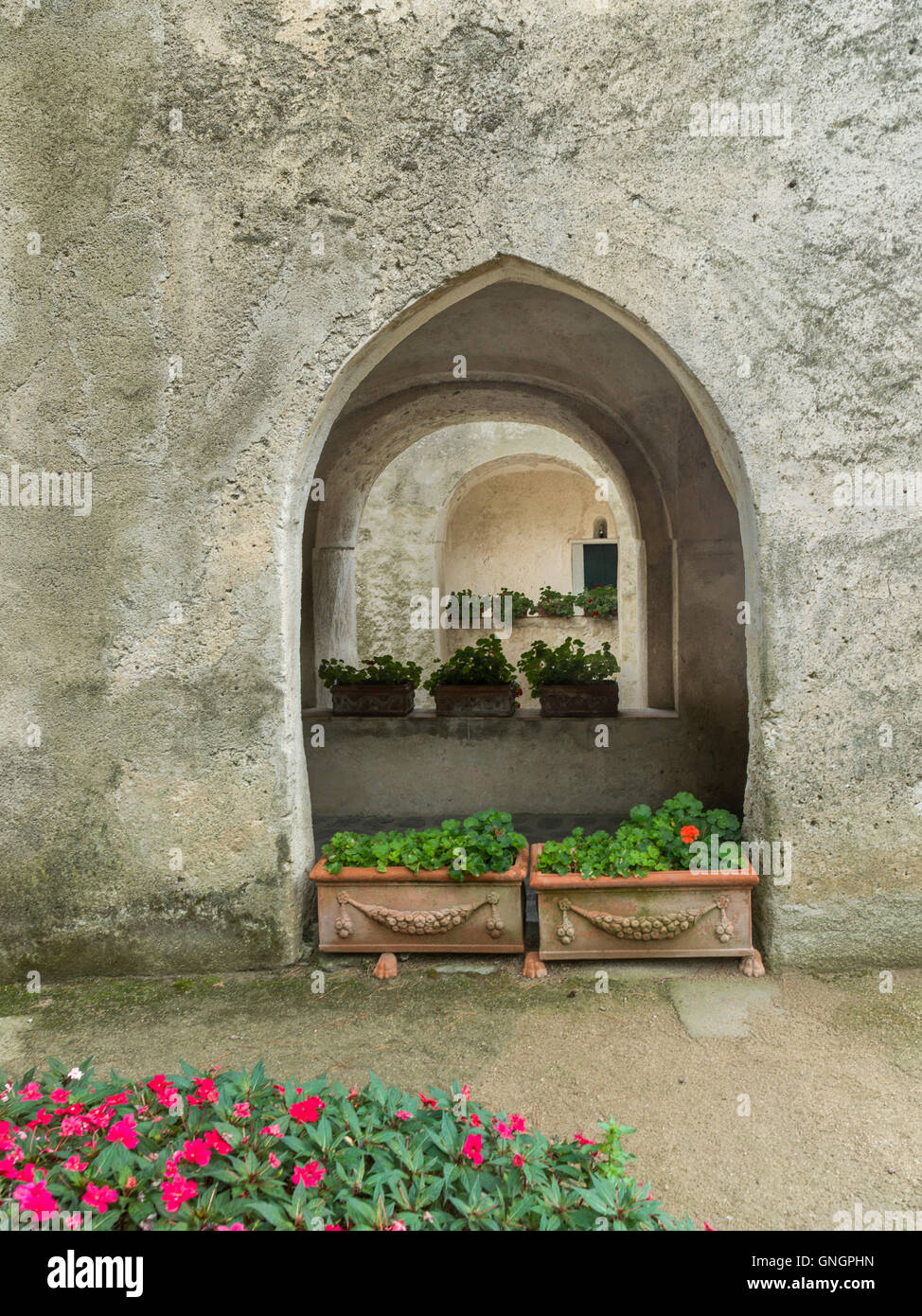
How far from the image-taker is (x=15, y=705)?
3.59 m

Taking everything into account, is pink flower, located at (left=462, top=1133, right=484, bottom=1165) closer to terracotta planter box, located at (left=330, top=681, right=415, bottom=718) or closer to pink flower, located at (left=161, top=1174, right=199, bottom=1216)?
pink flower, located at (left=161, top=1174, right=199, bottom=1216)

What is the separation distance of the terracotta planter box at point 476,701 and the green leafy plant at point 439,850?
2.49 meters

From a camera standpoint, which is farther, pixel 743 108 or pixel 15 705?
pixel 15 705

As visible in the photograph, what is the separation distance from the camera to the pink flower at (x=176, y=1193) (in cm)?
167

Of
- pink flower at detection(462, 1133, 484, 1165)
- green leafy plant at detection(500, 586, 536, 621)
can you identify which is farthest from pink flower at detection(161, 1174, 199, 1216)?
green leafy plant at detection(500, 586, 536, 621)

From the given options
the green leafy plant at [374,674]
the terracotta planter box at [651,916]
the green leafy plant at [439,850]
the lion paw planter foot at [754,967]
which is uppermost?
the green leafy plant at [374,674]

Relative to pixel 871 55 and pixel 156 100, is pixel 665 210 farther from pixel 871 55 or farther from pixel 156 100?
pixel 156 100

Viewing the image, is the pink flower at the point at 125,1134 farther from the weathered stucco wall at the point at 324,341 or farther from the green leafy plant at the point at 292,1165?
the weathered stucco wall at the point at 324,341

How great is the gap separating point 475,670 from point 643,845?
113 inches

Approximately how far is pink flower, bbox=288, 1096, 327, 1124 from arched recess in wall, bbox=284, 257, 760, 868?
4.00 meters

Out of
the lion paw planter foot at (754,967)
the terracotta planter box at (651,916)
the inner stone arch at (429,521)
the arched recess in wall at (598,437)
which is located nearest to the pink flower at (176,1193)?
the terracotta planter box at (651,916)

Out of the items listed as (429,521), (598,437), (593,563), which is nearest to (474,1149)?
(598,437)
